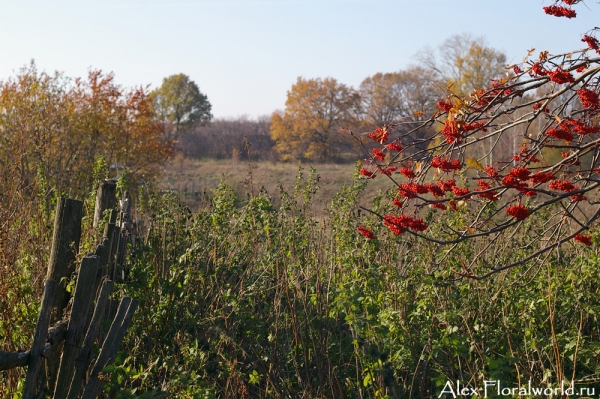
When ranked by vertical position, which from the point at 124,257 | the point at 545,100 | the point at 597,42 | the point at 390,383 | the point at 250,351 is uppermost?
the point at 597,42

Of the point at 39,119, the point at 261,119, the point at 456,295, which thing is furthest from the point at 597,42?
the point at 261,119

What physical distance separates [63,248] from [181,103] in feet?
168

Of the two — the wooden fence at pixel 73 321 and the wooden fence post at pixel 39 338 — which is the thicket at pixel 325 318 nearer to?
the wooden fence at pixel 73 321

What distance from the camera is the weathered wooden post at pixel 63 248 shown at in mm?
3613

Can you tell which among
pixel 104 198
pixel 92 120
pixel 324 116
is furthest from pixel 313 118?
pixel 104 198

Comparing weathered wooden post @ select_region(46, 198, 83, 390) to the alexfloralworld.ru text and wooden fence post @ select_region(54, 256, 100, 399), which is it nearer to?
wooden fence post @ select_region(54, 256, 100, 399)

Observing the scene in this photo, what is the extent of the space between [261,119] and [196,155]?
1907cm

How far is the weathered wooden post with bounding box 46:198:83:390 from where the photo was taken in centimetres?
361

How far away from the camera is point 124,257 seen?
13.1ft

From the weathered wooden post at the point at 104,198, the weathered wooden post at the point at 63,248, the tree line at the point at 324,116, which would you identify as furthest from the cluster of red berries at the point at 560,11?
the tree line at the point at 324,116

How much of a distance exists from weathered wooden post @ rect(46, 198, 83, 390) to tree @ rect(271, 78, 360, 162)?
4160 cm

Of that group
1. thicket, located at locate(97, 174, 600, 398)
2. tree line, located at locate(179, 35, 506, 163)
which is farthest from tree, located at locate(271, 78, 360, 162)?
thicket, located at locate(97, 174, 600, 398)

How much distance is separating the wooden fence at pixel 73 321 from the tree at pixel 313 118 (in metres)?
41.6

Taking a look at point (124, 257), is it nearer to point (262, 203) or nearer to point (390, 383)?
point (262, 203)
